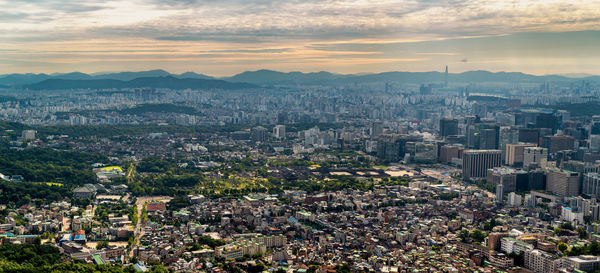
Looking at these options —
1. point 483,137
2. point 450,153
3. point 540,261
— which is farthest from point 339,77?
point 540,261

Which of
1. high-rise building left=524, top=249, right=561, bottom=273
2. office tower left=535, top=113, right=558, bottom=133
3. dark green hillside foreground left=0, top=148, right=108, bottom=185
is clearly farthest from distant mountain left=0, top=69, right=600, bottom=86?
high-rise building left=524, top=249, right=561, bottom=273

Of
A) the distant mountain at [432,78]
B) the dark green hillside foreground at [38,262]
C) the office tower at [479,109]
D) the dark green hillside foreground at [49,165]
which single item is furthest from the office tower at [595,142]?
the distant mountain at [432,78]

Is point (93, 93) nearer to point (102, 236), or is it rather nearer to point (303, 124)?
point (303, 124)

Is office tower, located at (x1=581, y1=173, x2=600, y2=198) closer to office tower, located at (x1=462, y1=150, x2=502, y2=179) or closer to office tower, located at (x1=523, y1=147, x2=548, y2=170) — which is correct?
office tower, located at (x1=462, y1=150, x2=502, y2=179)

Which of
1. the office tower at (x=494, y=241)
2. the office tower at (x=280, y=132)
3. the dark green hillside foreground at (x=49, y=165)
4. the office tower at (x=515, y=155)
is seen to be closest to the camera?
the office tower at (x=494, y=241)

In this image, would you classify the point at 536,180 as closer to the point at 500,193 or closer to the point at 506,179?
the point at 506,179

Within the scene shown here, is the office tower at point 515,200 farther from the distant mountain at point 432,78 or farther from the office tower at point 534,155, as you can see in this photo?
the distant mountain at point 432,78
